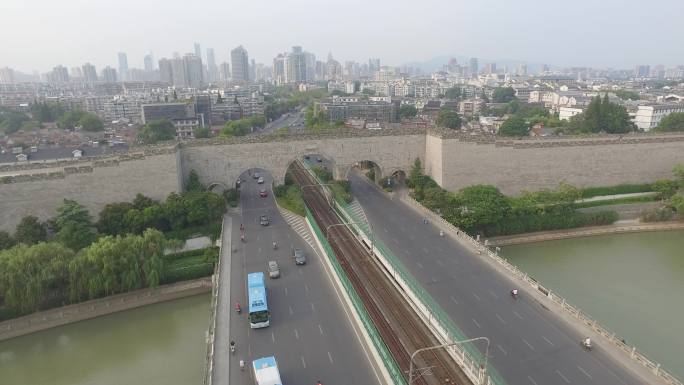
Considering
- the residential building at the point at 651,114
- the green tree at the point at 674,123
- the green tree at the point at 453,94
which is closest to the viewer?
the green tree at the point at 674,123

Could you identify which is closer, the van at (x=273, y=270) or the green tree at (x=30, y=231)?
the van at (x=273, y=270)

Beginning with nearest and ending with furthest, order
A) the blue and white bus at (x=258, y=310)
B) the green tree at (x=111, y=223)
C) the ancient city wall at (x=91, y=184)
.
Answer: the blue and white bus at (x=258, y=310) < the green tree at (x=111, y=223) < the ancient city wall at (x=91, y=184)

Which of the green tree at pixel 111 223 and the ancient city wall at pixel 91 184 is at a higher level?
the ancient city wall at pixel 91 184

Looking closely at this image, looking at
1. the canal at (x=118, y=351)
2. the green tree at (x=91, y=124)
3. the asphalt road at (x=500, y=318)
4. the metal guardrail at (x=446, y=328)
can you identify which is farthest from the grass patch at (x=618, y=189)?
the green tree at (x=91, y=124)

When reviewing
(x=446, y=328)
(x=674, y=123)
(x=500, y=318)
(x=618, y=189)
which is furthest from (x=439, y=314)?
(x=674, y=123)

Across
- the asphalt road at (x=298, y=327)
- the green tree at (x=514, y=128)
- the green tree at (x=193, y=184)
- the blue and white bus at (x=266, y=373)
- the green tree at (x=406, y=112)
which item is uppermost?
the green tree at (x=406, y=112)

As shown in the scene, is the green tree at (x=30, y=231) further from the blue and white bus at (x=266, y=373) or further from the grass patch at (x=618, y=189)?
the grass patch at (x=618, y=189)

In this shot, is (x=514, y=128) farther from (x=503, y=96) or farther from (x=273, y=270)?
(x=503, y=96)
